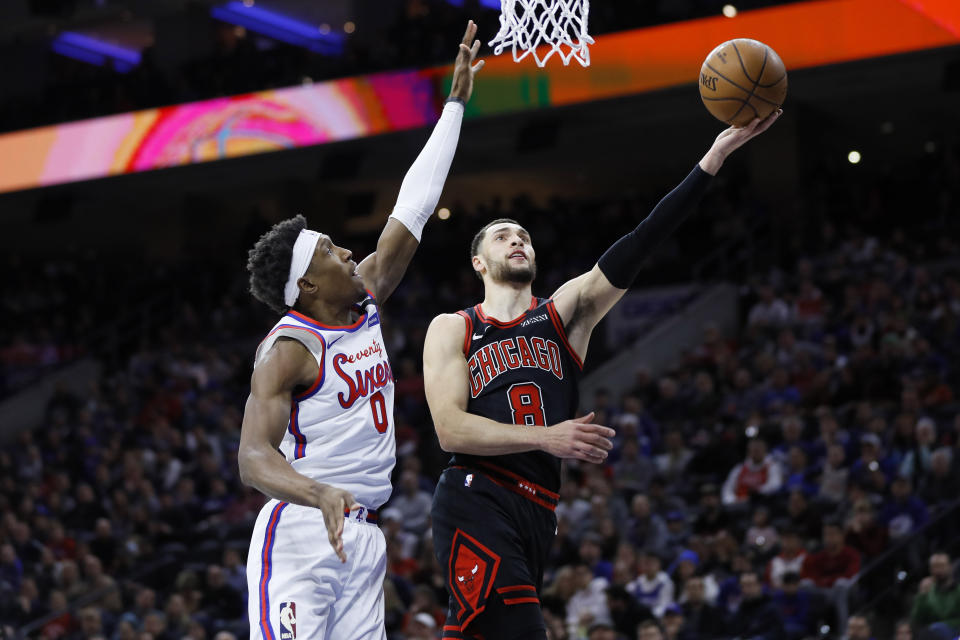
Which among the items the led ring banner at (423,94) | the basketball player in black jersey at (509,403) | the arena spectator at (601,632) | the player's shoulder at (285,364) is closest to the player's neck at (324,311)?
the player's shoulder at (285,364)

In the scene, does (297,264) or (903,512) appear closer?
(297,264)

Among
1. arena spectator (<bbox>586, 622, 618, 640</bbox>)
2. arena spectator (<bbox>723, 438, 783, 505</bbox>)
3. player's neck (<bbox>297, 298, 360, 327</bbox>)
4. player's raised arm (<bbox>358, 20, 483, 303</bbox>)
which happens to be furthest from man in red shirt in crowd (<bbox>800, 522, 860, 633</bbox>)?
player's neck (<bbox>297, 298, 360, 327</bbox>)

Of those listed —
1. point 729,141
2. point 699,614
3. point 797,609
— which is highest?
point 729,141

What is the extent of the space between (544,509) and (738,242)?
14.3 m

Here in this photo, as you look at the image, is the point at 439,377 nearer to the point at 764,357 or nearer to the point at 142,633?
the point at 142,633

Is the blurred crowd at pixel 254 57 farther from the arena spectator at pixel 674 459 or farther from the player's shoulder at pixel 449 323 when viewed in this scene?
the player's shoulder at pixel 449 323

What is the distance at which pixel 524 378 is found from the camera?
5.12 meters

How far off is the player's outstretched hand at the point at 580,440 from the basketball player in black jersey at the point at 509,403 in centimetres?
18

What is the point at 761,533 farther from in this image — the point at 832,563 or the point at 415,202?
the point at 415,202

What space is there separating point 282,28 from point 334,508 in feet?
78.2

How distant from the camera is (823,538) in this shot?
10234 millimetres

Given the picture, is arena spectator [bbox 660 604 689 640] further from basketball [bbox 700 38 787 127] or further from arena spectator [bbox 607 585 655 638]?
basketball [bbox 700 38 787 127]

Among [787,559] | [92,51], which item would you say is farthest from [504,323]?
[92,51]

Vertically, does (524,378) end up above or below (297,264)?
below
